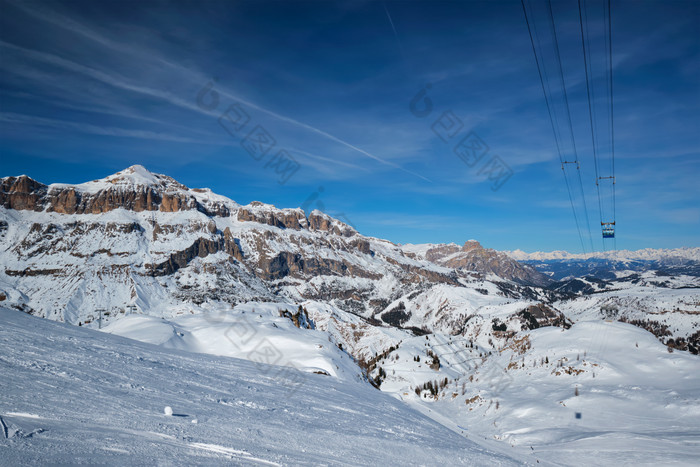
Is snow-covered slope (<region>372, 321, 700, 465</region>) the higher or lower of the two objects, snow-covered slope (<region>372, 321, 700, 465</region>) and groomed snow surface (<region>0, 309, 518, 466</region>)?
the lower

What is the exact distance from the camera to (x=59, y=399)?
695 centimetres

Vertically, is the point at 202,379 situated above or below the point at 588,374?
above

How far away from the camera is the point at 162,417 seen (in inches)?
297

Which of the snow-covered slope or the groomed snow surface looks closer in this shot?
the groomed snow surface

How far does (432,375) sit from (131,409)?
88839mm

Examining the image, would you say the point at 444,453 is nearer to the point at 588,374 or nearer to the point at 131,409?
the point at 131,409

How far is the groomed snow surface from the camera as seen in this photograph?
5266 mm

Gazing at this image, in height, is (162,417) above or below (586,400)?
above

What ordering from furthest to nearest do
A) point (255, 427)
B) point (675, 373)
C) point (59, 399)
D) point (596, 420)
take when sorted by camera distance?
1. point (675, 373)
2. point (596, 420)
3. point (255, 427)
4. point (59, 399)

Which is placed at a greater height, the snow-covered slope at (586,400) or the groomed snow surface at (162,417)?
the groomed snow surface at (162,417)

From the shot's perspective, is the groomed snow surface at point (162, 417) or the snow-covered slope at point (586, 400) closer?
the groomed snow surface at point (162, 417)

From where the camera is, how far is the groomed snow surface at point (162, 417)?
207 inches

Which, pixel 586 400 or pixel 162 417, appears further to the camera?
pixel 586 400

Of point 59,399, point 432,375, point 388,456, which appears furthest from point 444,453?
point 432,375
